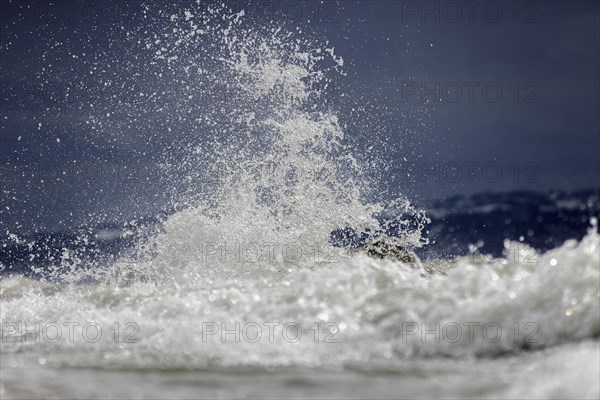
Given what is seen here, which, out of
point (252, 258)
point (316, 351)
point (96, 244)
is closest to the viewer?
point (316, 351)

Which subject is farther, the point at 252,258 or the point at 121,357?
the point at 252,258

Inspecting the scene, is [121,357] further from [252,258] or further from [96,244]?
[96,244]

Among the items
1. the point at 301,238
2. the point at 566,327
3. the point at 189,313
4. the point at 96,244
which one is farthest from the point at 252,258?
the point at 566,327

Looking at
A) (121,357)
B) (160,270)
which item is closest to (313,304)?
(121,357)

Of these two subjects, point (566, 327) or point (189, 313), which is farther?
point (189, 313)

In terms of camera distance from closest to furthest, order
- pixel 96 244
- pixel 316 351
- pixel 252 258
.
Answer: pixel 316 351
pixel 252 258
pixel 96 244

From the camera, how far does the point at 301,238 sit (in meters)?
10.1

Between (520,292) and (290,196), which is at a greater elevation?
(290,196)

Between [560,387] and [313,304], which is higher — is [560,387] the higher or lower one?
the lower one

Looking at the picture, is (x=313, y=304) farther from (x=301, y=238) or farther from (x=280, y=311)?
(x=301, y=238)

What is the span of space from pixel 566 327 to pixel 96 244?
22.6 feet

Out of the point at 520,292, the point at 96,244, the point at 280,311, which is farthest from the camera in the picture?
the point at 96,244

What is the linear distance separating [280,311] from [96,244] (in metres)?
5.51

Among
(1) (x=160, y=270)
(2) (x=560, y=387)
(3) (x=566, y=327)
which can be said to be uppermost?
(1) (x=160, y=270)
